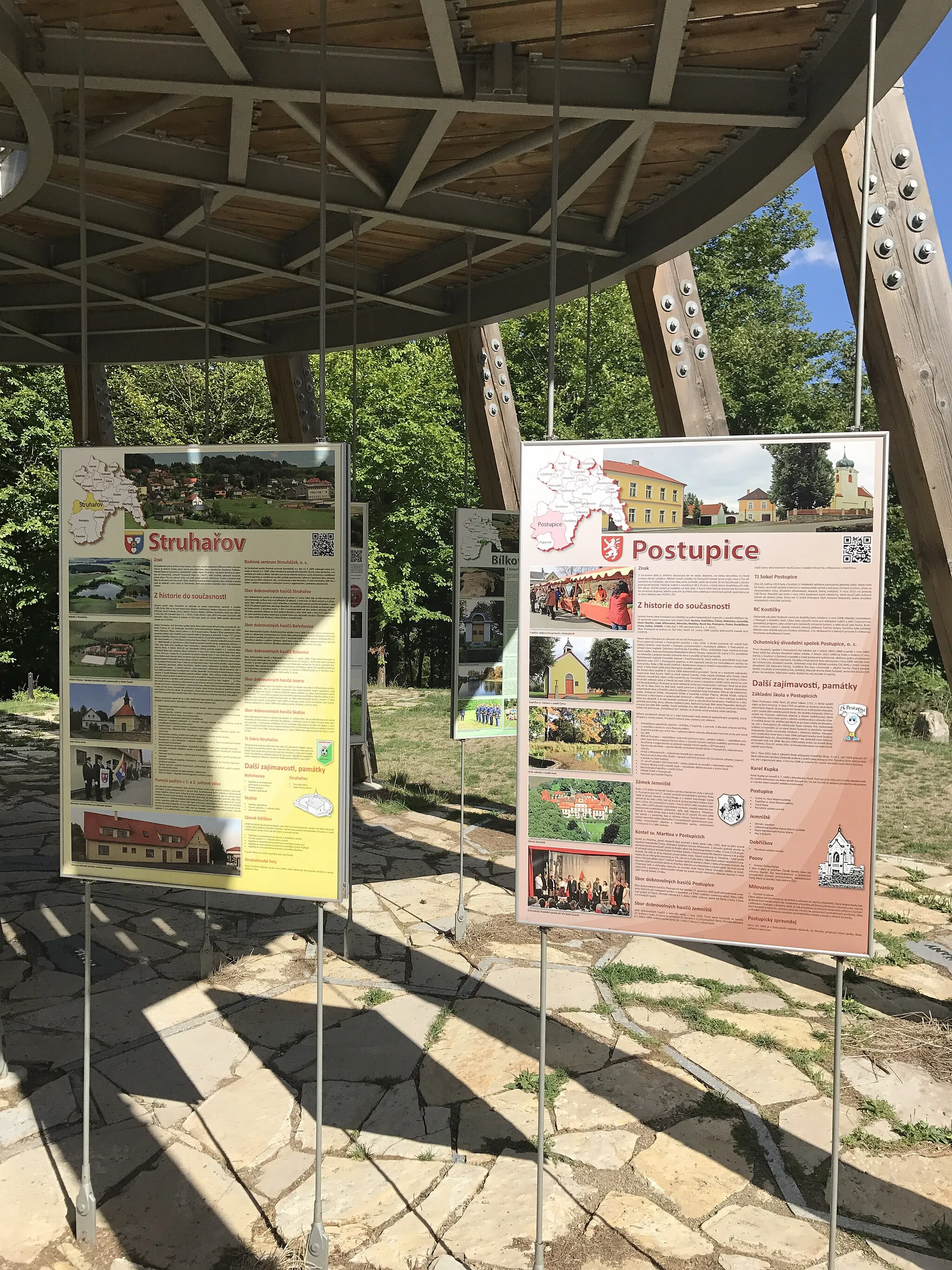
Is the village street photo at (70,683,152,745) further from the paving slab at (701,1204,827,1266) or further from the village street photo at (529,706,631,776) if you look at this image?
the paving slab at (701,1204,827,1266)

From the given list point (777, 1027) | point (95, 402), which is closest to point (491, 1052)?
point (777, 1027)

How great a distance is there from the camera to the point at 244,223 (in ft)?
17.9

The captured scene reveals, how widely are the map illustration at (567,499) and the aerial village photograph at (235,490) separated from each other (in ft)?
1.96

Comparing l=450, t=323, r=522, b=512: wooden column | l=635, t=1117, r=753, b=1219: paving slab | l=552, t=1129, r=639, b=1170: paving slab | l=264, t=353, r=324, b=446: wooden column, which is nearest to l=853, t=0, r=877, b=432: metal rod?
l=635, t=1117, r=753, b=1219: paving slab

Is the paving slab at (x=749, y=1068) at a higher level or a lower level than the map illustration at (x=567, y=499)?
lower

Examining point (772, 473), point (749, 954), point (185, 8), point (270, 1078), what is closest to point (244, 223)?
point (185, 8)

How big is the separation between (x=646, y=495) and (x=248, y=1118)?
2.90 metres

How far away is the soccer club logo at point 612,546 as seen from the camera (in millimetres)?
2529

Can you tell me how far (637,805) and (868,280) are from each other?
231 cm

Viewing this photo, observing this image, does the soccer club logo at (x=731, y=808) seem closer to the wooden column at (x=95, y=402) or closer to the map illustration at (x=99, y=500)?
the map illustration at (x=99, y=500)

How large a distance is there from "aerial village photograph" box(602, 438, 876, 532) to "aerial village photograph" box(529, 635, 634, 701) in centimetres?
32

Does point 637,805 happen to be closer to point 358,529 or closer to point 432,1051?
point 432,1051

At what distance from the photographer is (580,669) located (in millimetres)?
2578

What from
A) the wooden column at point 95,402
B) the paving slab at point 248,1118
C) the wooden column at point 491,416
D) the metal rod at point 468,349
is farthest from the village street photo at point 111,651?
the wooden column at point 95,402
